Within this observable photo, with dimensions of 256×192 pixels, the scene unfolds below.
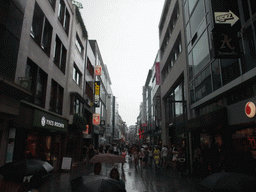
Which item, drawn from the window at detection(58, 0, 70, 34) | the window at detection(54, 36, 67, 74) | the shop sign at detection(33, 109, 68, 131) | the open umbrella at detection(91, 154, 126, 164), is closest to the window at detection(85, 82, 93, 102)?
the window at detection(58, 0, 70, 34)

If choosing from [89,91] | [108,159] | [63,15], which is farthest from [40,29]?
[89,91]

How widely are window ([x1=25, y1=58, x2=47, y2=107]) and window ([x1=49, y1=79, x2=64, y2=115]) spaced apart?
5.49 feet

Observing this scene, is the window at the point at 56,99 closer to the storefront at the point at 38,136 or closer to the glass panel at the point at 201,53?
the storefront at the point at 38,136

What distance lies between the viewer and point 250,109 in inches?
334

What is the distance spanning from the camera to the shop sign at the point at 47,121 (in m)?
11.6

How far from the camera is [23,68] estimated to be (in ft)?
34.8

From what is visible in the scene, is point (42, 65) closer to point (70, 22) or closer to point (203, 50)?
point (70, 22)

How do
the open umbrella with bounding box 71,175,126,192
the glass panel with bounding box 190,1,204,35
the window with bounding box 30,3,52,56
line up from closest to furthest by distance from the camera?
the open umbrella with bounding box 71,175,126,192 < the window with bounding box 30,3,52,56 < the glass panel with bounding box 190,1,204,35

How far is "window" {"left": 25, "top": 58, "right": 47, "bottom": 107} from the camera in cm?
1245

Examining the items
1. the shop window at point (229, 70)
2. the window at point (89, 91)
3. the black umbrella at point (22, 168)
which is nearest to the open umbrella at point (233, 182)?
the black umbrella at point (22, 168)

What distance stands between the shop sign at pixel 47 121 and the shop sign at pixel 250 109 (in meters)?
10.6

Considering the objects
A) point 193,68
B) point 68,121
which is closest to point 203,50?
point 193,68

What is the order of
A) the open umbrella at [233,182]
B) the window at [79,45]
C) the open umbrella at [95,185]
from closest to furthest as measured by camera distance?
the open umbrella at [95,185]
the open umbrella at [233,182]
the window at [79,45]

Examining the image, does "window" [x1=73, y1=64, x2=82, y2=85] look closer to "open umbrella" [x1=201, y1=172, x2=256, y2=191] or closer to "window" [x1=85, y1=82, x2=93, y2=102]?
"window" [x1=85, y1=82, x2=93, y2=102]
